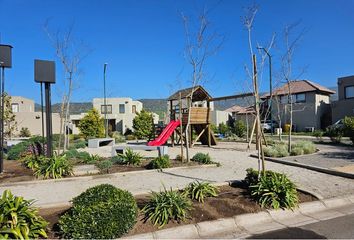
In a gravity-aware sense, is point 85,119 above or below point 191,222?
above

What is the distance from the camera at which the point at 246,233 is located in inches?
187

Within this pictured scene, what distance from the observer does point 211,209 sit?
545cm

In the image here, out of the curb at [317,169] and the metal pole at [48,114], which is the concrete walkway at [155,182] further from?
the metal pole at [48,114]

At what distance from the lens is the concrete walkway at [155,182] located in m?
6.90

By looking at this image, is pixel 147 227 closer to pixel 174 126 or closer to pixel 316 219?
pixel 316 219

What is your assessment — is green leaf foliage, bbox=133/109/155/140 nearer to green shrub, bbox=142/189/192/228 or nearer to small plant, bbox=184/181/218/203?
small plant, bbox=184/181/218/203

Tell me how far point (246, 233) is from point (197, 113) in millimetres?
14906

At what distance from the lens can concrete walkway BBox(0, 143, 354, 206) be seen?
22.6ft

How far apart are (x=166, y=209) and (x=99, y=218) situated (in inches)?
45.7

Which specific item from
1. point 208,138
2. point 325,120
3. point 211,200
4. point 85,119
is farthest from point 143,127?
point 211,200

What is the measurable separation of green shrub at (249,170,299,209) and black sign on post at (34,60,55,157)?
700 cm

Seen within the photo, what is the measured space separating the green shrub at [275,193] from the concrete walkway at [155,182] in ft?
3.64

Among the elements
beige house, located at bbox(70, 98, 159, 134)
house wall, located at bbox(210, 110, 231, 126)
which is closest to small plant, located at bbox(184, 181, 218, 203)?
house wall, located at bbox(210, 110, 231, 126)

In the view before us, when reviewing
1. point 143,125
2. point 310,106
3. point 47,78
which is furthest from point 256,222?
point 310,106
